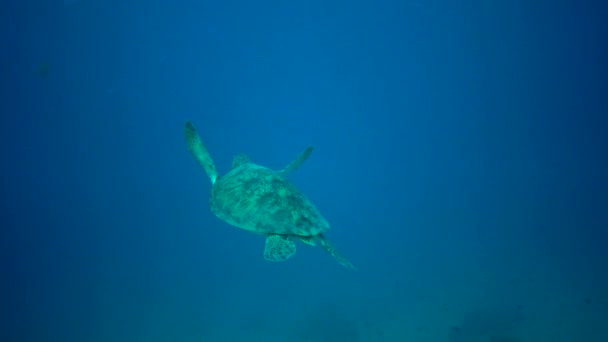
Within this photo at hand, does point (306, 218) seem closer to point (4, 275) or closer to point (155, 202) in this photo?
point (4, 275)

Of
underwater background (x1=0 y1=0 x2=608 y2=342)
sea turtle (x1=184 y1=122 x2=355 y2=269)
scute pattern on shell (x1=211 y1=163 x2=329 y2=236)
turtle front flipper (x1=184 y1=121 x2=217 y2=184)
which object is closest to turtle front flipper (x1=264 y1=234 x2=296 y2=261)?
sea turtle (x1=184 y1=122 x2=355 y2=269)

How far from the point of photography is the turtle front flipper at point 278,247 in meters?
3.66

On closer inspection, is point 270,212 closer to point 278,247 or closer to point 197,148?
point 278,247

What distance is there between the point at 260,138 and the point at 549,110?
4573cm

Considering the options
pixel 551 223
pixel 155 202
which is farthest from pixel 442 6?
pixel 155 202

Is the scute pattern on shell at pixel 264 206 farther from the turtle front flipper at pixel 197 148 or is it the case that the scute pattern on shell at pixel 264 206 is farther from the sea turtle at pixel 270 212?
the turtle front flipper at pixel 197 148

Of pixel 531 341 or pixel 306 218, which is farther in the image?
pixel 531 341

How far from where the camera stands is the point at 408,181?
3753 cm

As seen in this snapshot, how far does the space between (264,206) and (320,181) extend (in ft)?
126

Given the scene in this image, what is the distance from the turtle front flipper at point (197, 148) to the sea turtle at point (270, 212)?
1 centimetres

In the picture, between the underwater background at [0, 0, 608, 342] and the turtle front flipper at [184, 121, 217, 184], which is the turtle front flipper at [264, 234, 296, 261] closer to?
the turtle front flipper at [184, 121, 217, 184]

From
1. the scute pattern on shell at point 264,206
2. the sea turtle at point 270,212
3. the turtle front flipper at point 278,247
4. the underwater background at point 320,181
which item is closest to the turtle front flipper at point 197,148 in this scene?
the sea turtle at point 270,212

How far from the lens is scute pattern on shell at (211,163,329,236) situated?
349 centimetres

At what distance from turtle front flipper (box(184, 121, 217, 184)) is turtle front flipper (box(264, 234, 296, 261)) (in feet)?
5.97
